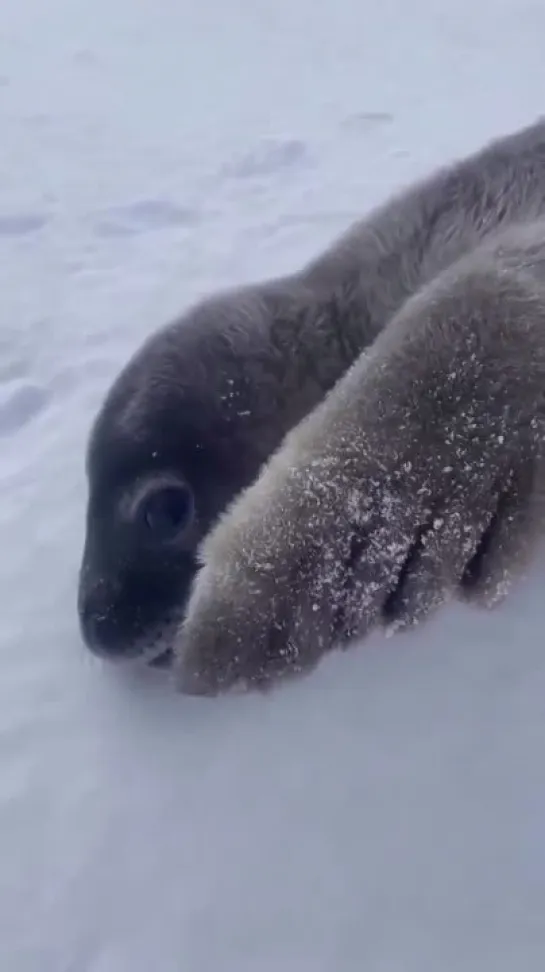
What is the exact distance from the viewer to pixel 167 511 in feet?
8.08

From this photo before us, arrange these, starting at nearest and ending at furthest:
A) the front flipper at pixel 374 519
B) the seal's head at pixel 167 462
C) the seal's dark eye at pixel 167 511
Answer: the front flipper at pixel 374 519
the seal's head at pixel 167 462
the seal's dark eye at pixel 167 511

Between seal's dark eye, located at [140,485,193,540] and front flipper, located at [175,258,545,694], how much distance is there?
1.56 ft

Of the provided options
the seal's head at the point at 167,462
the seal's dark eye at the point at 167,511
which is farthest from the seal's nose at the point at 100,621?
the seal's dark eye at the point at 167,511

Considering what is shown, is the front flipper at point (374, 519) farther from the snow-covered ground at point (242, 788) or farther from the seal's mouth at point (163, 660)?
the seal's mouth at point (163, 660)

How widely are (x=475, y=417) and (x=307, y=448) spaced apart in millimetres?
296

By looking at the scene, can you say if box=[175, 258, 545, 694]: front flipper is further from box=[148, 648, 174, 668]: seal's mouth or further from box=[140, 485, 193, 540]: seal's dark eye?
box=[140, 485, 193, 540]: seal's dark eye

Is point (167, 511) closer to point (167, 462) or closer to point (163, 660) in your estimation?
point (167, 462)

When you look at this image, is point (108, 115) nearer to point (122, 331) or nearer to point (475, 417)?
point (122, 331)

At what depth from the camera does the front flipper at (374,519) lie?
5.81ft

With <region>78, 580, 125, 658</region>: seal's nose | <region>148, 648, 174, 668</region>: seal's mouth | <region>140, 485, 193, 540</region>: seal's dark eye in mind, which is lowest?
<region>148, 648, 174, 668</region>: seal's mouth

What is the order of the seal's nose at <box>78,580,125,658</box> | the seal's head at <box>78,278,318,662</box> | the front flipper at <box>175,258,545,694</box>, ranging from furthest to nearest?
the seal's head at <box>78,278,318,662</box>
the seal's nose at <box>78,580,125,658</box>
the front flipper at <box>175,258,545,694</box>

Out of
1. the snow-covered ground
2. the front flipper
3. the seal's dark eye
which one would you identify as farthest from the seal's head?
the front flipper

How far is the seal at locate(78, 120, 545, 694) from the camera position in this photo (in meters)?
1.79

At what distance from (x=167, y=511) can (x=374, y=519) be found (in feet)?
2.55
